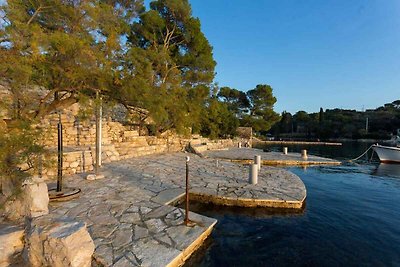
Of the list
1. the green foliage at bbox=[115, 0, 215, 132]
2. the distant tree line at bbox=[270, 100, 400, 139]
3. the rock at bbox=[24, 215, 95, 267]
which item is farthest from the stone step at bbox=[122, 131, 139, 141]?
the distant tree line at bbox=[270, 100, 400, 139]

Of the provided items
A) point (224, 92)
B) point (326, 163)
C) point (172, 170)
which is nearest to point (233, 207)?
point (172, 170)

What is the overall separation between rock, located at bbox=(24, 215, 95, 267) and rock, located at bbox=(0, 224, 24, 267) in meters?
0.24

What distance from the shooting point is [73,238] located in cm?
267

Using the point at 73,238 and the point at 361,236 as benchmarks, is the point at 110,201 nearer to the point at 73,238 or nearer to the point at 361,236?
the point at 73,238

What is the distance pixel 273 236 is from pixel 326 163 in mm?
12352

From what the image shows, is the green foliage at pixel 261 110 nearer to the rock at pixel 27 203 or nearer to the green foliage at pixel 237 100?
the green foliage at pixel 237 100

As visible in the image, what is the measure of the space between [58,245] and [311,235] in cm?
435

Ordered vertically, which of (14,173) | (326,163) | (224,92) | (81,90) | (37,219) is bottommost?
(326,163)

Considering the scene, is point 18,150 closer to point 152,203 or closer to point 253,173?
point 152,203

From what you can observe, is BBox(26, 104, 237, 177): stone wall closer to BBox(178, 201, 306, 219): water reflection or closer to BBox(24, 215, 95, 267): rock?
BBox(24, 215, 95, 267): rock

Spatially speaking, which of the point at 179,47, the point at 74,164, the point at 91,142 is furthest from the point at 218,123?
the point at 74,164

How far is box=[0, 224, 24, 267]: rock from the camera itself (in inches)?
111

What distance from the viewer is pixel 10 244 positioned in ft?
9.55

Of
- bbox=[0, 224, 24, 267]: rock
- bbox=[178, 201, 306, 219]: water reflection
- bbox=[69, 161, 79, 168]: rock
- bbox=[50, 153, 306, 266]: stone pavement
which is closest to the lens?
bbox=[0, 224, 24, 267]: rock
